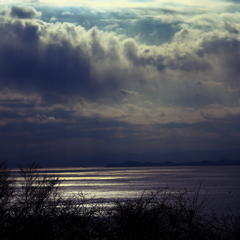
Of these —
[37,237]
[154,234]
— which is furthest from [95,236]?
[154,234]

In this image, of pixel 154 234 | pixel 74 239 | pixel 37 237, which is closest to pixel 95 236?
pixel 74 239

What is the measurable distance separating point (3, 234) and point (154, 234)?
449 centimetres

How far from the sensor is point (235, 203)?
3290 inches

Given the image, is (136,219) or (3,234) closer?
(3,234)

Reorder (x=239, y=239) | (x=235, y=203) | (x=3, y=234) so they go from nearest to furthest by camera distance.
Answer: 1. (x=3, y=234)
2. (x=239, y=239)
3. (x=235, y=203)

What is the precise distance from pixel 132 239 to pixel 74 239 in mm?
2133

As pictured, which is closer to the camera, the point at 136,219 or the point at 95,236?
the point at 95,236

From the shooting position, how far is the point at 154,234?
34.4 ft

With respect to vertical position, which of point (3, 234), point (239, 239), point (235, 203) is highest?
point (3, 234)

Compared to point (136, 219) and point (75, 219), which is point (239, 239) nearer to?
point (136, 219)

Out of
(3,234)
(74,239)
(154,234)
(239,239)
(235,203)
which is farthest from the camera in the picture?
(235,203)

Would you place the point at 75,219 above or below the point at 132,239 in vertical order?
above

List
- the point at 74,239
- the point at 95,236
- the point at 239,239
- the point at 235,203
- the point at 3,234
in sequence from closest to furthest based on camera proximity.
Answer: the point at 3,234
the point at 74,239
the point at 95,236
the point at 239,239
the point at 235,203

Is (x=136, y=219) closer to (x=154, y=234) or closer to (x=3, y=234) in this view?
(x=154, y=234)
